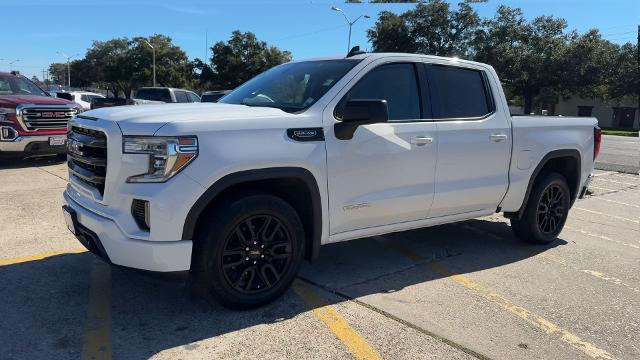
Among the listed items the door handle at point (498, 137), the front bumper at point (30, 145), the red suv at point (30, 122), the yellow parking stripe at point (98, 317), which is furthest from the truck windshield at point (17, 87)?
the door handle at point (498, 137)

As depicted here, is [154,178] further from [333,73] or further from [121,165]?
[333,73]

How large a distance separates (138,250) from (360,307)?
1674mm

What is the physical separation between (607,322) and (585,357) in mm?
699

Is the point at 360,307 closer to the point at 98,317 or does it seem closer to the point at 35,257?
the point at 98,317

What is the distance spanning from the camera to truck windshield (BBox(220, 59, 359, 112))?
3.99 metres

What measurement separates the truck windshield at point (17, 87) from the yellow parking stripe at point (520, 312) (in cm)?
903

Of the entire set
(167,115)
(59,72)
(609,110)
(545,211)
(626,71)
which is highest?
(59,72)

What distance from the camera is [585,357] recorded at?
130 inches

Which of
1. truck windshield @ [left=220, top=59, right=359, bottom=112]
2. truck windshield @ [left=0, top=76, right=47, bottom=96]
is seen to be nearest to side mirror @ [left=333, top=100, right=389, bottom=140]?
truck windshield @ [left=220, top=59, right=359, bottom=112]

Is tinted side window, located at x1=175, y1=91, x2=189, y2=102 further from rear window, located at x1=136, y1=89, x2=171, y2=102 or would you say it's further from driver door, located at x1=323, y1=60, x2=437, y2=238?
driver door, located at x1=323, y1=60, x2=437, y2=238

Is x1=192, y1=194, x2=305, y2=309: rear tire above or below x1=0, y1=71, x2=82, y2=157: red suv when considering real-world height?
below

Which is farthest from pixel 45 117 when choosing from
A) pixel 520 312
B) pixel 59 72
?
pixel 59 72

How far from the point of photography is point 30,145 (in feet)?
31.5

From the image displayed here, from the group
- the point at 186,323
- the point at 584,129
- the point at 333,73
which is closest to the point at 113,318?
the point at 186,323
